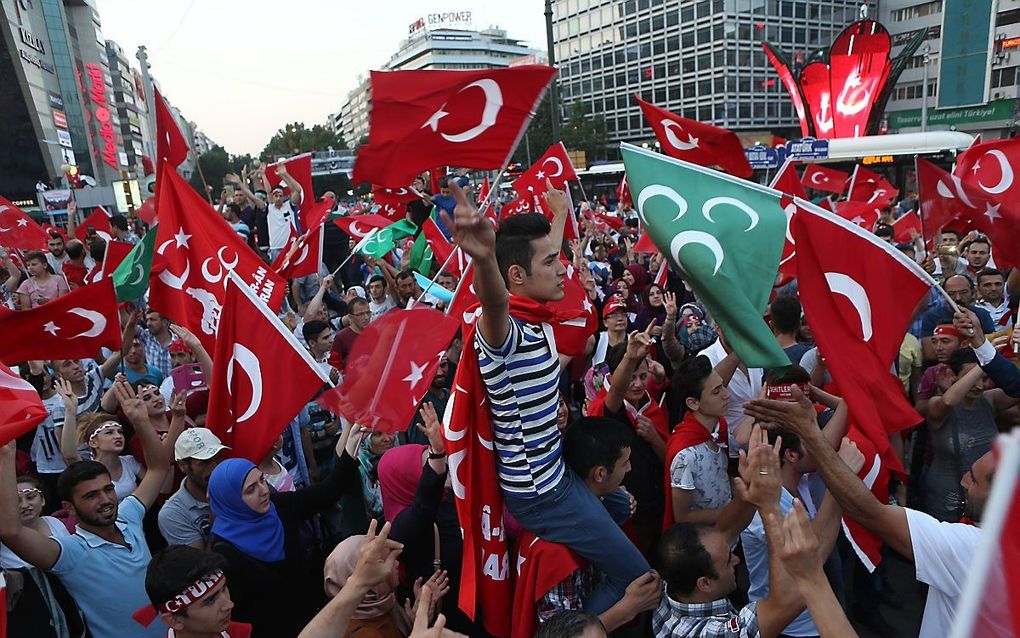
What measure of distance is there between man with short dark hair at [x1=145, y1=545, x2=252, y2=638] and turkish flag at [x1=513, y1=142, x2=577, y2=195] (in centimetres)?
704

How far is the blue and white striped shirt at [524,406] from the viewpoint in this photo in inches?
96.9

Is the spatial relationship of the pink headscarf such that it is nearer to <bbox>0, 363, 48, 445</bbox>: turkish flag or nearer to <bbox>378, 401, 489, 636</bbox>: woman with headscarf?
<bbox>378, 401, 489, 636</bbox>: woman with headscarf

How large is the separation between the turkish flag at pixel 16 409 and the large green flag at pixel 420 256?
591 centimetres

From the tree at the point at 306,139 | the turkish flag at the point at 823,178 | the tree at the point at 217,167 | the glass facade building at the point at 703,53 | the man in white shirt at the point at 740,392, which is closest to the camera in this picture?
the man in white shirt at the point at 740,392

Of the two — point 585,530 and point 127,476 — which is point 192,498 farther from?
point 585,530

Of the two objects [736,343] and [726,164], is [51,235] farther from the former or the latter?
[736,343]

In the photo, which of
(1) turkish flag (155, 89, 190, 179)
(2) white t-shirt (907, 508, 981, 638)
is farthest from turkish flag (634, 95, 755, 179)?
(2) white t-shirt (907, 508, 981, 638)

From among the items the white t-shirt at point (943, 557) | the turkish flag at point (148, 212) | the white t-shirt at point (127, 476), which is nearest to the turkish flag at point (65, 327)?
the white t-shirt at point (127, 476)

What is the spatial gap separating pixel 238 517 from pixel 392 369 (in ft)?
3.58

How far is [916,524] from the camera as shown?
2.30m

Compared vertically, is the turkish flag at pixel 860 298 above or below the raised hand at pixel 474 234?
below

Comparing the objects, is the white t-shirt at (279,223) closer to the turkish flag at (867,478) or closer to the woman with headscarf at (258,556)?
the woman with headscarf at (258,556)

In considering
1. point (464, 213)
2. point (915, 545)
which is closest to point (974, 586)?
point (915, 545)

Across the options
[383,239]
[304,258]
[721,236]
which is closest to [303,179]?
[383,239]
